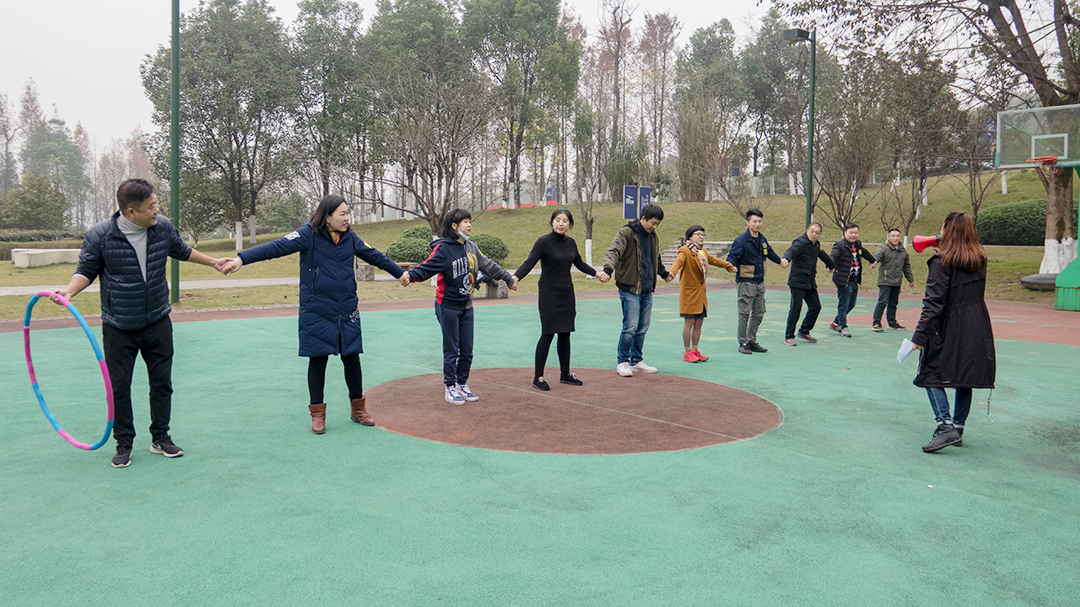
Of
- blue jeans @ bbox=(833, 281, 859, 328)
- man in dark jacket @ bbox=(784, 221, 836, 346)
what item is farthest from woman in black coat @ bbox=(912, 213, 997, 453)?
blue jeans @ bbox=(833, 281, 859, 328)

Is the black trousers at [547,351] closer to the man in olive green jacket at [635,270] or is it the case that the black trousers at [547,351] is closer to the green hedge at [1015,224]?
the man in olive green jacket at [635,270]

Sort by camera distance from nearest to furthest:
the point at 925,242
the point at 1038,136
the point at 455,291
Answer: the point at 925,242 → the point at 455,291 → the point at 1038,136

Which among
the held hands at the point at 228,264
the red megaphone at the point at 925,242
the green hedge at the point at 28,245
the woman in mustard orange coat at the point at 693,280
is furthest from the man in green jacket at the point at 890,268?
the green hedge at the point at 28,245

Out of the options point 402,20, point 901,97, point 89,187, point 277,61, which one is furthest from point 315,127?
point 89,187

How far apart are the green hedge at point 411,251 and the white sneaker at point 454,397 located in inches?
690

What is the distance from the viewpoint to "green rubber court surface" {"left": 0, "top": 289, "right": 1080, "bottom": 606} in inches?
119

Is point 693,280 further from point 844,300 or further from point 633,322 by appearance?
point 844,300

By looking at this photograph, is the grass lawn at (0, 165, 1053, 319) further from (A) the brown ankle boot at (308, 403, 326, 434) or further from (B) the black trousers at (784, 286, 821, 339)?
(A) the brown ankle boot at (308, 403, 326, 434)

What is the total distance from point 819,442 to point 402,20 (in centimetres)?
4352

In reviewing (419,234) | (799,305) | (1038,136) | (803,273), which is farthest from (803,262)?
(419,234)

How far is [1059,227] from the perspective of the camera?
66.9 ft

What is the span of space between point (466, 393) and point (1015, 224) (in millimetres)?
29511

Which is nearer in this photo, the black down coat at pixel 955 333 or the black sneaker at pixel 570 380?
the black down coat at pixel 955 333

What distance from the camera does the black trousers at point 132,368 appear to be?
4707 millimetres
